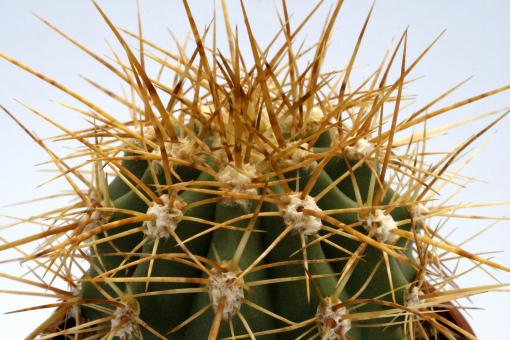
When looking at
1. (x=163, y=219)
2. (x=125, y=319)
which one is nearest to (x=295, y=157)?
(x=163, y=219)

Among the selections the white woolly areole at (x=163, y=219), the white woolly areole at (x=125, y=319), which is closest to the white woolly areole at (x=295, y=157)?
the white woolly areole at (x=163, y=219)

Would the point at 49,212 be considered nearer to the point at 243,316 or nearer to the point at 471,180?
the point at 243,316

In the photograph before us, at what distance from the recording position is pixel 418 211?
1.00m

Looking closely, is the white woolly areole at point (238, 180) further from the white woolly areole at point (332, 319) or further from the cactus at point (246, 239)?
the white woolly areole at point (332, 319)

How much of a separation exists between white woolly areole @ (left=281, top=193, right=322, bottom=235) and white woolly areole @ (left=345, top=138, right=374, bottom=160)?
182mm

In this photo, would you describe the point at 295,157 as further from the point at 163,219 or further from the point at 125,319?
the point at 125,319

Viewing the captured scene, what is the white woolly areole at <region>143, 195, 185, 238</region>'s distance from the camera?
0.80m

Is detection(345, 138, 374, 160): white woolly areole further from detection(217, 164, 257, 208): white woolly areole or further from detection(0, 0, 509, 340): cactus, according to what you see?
detection(217, 164, 257, 208): white woolly areole

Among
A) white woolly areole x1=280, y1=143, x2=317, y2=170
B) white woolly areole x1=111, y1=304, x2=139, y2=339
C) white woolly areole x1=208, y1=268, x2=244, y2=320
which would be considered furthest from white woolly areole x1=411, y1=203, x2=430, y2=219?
white woolly areole x1=111, y1=304, x2=139, y2=339

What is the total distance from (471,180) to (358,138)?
1.31 ft

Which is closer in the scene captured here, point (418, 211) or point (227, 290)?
point (227, 290)

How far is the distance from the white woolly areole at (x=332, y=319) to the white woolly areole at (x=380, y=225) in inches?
4.8

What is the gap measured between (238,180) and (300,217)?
99 millimetres

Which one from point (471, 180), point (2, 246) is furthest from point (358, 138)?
point (2, 246)
